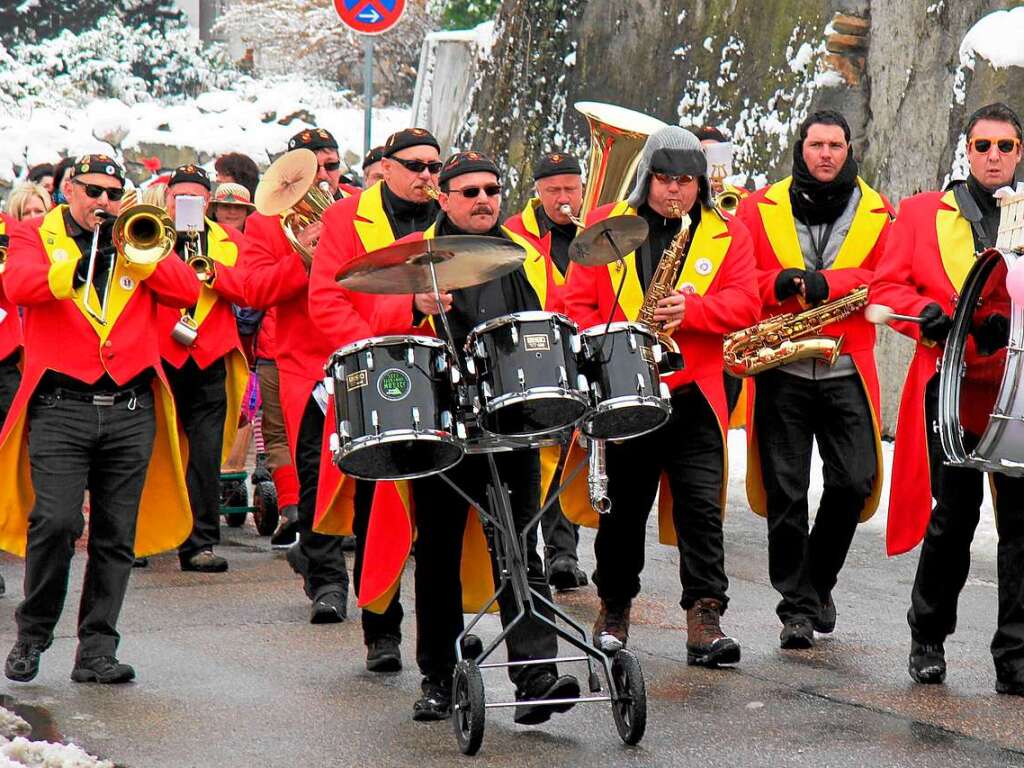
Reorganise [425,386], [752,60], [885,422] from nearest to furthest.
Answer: [425,386] < [885,422] < [752,60]

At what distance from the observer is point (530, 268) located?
6.07 metres

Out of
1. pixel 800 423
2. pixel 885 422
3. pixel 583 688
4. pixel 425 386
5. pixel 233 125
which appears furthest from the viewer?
pixel 233 125

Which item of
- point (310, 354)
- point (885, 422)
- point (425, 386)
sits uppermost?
point (425, 386)

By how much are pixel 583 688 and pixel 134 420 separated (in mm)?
1917

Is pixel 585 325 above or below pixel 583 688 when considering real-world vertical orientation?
above

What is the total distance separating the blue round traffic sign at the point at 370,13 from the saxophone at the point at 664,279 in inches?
262

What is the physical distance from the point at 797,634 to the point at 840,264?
4.94 ft

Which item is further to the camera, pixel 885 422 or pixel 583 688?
pixel 885 422

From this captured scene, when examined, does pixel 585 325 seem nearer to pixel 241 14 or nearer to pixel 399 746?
pixel 399 746

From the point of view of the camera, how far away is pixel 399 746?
570 centimetres

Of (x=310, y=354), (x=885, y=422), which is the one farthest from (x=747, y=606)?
(x=885, y=422)

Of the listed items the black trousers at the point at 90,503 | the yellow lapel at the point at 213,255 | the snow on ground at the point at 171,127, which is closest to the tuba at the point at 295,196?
the yellow lapel at the point at 213,255

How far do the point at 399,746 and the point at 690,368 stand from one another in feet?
6.33

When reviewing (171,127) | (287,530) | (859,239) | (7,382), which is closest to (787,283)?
→ (859,239)
